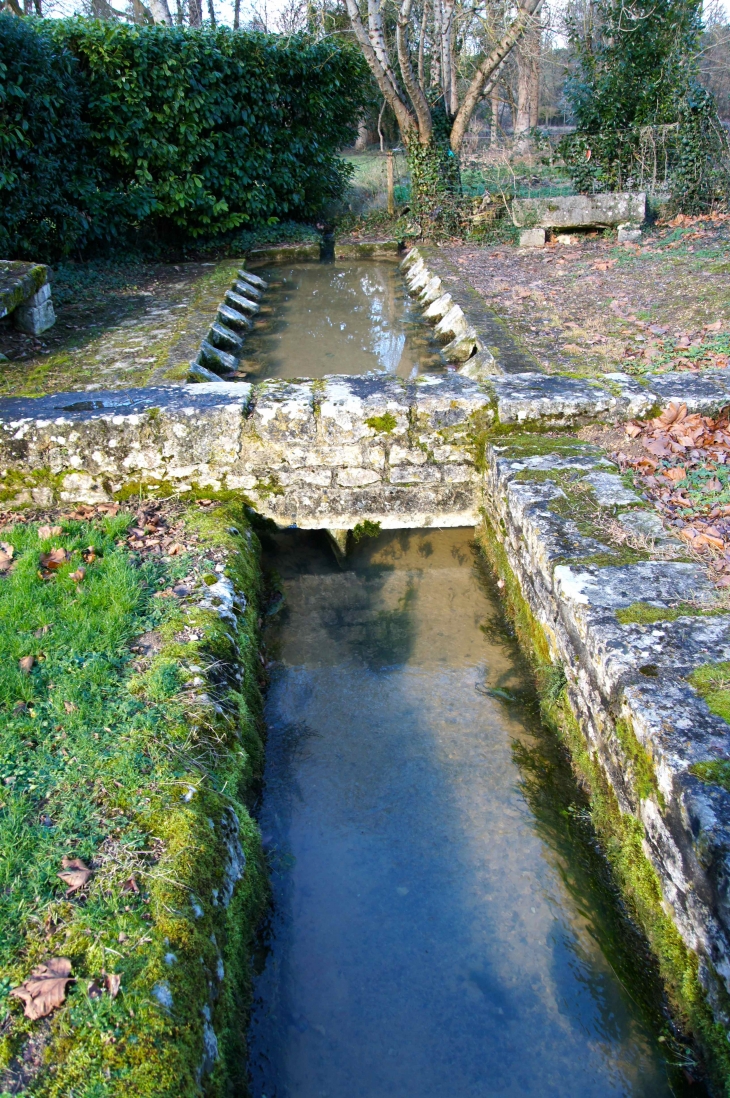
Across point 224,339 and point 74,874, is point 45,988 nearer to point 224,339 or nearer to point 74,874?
point 74,874

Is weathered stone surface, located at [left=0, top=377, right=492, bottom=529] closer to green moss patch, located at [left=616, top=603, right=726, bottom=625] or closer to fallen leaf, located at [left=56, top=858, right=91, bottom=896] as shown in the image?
green moss patch, located at [left=616, top=603, right=726, bottom=625]

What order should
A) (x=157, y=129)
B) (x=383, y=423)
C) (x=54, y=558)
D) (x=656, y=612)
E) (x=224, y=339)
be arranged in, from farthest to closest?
(x=157, y=129)
(x=224, y=339)
(x=383, y=423)
(x=54, y=558)
(x=656, y=612)

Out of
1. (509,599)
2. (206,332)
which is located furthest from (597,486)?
(206,332)

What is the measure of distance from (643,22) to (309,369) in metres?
10.0

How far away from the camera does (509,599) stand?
3838 millimetres

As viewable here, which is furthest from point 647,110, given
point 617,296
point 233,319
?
point 233,319

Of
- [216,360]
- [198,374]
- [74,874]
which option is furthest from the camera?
[216,360]

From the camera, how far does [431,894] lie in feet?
8.17

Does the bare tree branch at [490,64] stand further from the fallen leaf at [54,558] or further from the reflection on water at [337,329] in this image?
the fallen leaf at [54,558]

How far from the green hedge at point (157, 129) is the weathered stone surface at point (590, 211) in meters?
4.11

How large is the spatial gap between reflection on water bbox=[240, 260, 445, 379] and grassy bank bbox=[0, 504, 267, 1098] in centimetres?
324

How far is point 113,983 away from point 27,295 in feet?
20.6

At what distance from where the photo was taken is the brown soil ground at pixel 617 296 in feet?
18.0

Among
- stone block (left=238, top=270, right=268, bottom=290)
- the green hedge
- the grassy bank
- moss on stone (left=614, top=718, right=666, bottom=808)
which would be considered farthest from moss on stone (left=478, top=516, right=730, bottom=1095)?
the green hedge
